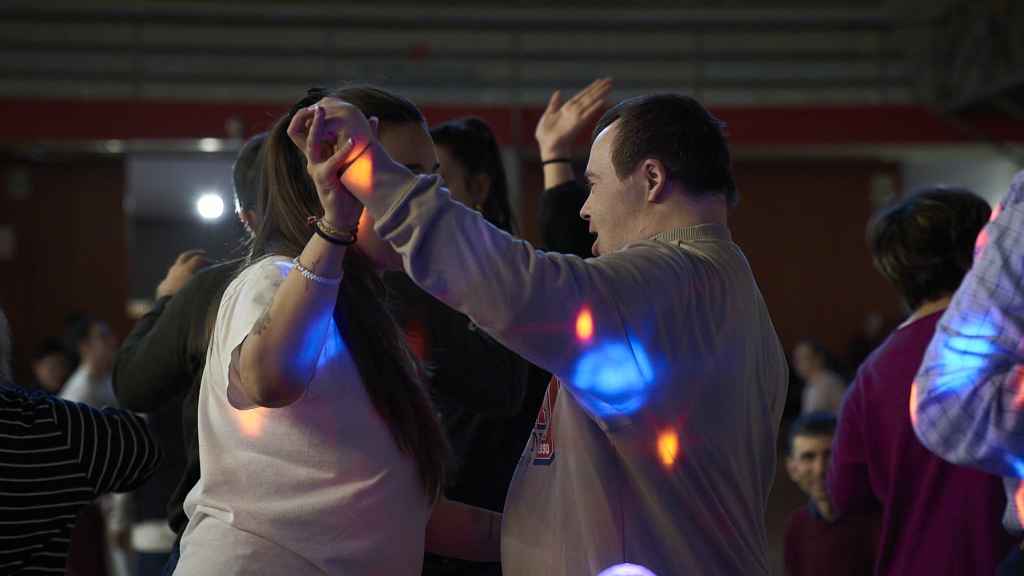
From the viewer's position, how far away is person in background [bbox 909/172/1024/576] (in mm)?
1202

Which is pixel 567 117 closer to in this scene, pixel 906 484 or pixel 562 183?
pixel 562 183

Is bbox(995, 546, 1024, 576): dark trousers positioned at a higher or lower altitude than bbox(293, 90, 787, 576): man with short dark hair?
lower

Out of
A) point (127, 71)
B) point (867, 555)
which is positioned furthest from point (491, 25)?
point (867, 555)

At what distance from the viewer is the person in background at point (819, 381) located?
247 inches

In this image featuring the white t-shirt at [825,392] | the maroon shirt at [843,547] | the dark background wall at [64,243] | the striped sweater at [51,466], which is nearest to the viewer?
the striped sweater at [51,466]

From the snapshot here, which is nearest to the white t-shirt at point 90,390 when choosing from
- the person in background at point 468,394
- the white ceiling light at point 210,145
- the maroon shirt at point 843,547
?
the maroon shirt at point 843,547

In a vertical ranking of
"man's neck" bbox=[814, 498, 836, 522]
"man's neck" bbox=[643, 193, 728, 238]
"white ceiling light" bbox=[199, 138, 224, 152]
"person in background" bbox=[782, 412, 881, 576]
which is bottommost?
"white ceiling light" bbox=[199, 138, 224, 152]

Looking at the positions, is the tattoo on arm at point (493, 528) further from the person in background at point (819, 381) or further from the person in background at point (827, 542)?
the person in background at point (819, 381)

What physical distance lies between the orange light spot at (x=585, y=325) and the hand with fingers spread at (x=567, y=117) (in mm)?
961

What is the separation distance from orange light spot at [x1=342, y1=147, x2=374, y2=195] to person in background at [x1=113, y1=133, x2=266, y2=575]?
1.47 feet

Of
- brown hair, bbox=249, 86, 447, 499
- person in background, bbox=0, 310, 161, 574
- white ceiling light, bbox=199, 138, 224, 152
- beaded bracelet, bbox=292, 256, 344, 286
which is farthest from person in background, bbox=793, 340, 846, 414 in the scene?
beaded bracelet, bbox=292, 256, 344, 286

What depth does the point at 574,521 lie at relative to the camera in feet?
4.14

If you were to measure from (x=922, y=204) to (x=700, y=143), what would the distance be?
0.87m

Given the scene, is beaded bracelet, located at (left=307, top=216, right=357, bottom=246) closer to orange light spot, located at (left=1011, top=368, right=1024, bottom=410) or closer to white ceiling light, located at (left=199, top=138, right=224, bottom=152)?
orange light spot, located at (left=1011, top=368, right=1024, bottom=410)
